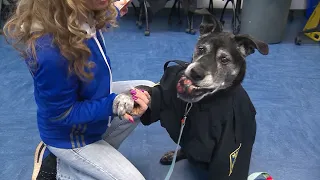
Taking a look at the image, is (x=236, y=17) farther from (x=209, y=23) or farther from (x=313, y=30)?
(x=209, y=23)

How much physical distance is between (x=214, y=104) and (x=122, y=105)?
369 mm

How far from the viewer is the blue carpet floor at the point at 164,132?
5.94 feet

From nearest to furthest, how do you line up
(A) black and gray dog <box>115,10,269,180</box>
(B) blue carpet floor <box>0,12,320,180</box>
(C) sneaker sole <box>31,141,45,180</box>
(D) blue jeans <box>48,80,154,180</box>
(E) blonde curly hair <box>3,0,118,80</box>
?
(E) blonde curly hair <box>3,0,118,80</box> < (A) black and gray dog <box>115,10,269,180</box> < (D) blue jeans <box>48,80,154,180</box> < (C) sneaker sole <box>31,141,45,180</box> < (B) blue carpet floor <box>0,12,320,180</box>

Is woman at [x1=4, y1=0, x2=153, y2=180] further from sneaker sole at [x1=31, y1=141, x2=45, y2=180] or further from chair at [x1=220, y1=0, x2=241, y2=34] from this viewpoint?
chair at [x1=220, y1=0, x2=241, y2=34]

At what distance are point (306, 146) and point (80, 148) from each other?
1.32 meters

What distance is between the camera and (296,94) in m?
2.48

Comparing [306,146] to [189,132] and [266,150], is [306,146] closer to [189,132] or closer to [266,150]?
[266,150]

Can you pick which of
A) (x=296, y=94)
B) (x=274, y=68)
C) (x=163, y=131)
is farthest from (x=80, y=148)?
(x=274, y=68)

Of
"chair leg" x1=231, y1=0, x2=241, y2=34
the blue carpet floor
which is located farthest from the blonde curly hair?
"chair leg" x1=231, y1=0, x2=241, y2=34

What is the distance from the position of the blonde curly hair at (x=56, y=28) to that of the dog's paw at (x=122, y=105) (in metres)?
0.15

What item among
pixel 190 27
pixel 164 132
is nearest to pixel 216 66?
pixel 164 132

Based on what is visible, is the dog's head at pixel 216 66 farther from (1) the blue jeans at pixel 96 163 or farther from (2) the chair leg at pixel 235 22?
(2) the chair leg at pixel 235 22

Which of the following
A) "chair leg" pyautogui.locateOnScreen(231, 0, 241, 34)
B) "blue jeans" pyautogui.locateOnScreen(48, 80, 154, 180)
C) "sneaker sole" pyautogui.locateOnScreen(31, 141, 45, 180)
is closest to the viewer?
"blue jeans" pyautogui.locateOnScreen(48, 80, 154, 180)

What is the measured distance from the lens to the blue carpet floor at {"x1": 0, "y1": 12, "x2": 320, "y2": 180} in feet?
5.94
